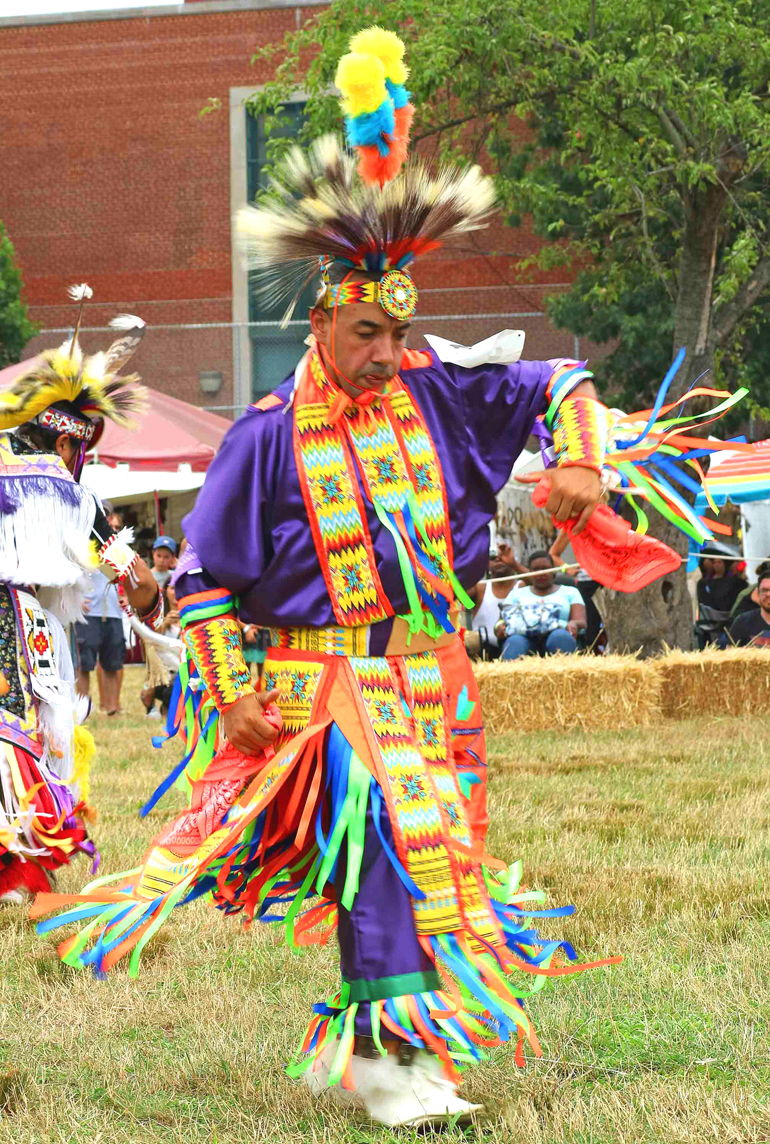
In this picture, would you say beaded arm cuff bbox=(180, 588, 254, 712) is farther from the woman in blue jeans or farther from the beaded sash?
the woman in blue jeans

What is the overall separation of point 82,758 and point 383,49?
122 inches

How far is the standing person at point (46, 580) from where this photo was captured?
5141mm

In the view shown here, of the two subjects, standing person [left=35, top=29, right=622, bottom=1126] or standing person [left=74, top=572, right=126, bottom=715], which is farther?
standing person [left=74, top=572, right=126, bottom=715]

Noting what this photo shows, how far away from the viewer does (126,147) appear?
2588cm

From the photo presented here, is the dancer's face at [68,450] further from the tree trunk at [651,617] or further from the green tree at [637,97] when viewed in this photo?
the tree trunk at [651,617]

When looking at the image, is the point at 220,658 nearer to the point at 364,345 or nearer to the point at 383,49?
the point at 364,345

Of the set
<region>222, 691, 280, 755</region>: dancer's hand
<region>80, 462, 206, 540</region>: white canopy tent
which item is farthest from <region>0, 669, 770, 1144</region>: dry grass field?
<region>80, 462, 206, 540</region>: white canopy tent

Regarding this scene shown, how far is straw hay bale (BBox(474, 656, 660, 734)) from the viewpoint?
9836mm

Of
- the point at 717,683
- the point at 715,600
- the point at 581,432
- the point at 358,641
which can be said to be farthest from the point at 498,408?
the point at 715,600

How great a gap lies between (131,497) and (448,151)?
5.98 meters

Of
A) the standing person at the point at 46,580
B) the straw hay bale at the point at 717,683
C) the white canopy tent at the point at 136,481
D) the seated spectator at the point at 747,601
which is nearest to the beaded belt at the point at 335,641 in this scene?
the standing person at the point at 46,580

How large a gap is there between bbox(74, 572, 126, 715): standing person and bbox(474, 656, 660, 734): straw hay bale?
3.28 metres

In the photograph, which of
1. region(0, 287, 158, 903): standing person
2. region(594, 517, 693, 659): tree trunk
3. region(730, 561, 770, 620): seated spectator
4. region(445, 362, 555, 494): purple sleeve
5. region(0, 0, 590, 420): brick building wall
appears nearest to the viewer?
region(445, 362, 555, 494): purple sleeve

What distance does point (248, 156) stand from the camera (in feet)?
83.1
